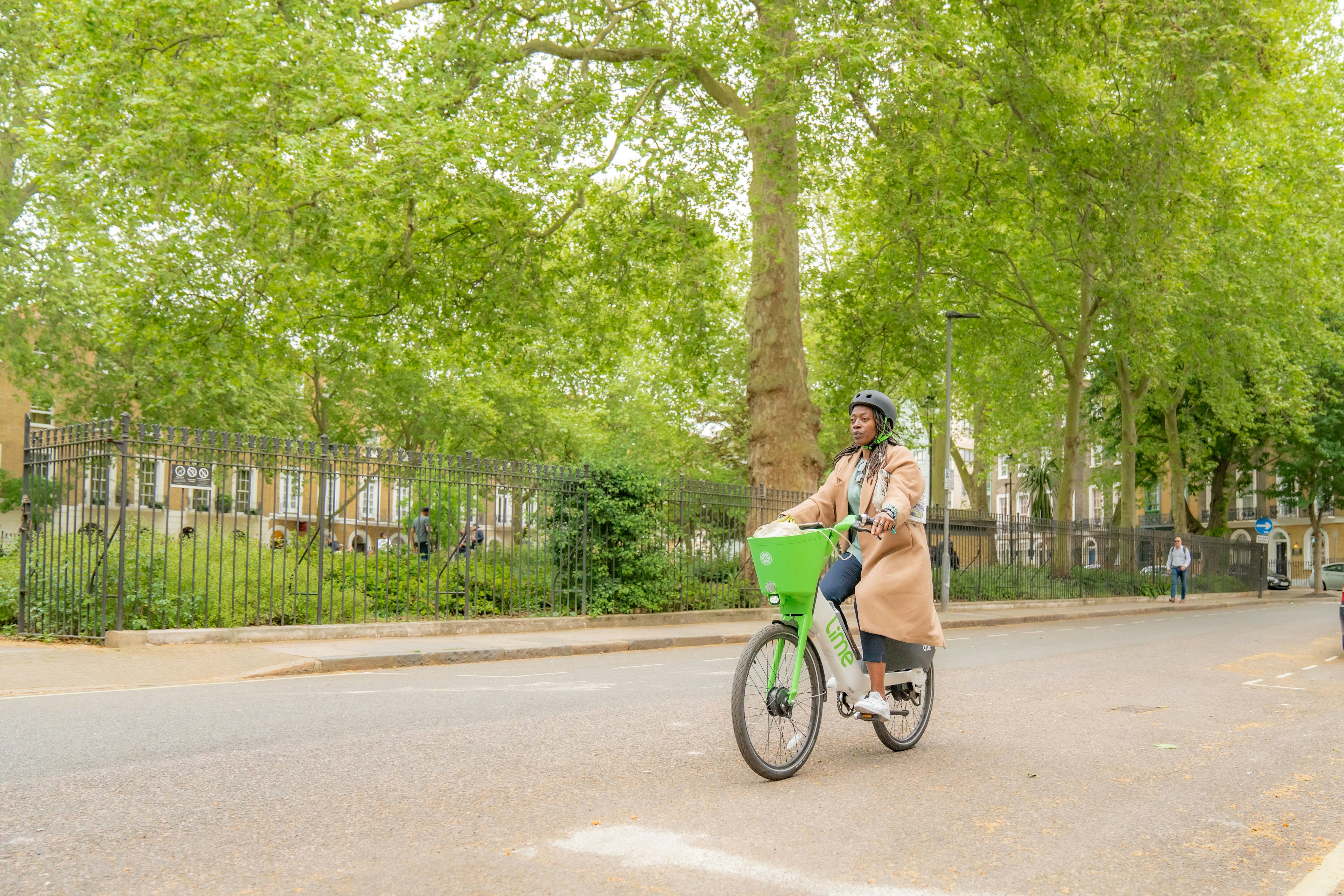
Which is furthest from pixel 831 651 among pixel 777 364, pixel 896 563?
pixel 777 364

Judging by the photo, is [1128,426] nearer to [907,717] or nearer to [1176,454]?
[1176,454]

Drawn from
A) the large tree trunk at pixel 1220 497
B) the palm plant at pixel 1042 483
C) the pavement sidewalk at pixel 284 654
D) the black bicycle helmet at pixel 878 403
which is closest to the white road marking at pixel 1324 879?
the black bicycle helmet at pixel 878 403

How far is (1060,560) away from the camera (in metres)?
31.2

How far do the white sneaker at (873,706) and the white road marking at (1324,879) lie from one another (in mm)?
2031

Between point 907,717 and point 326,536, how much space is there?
8928mm

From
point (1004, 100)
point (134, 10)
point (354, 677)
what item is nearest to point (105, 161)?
point (134, 10)

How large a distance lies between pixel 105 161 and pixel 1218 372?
2953 centimetres

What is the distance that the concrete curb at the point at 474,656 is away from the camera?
1023cm

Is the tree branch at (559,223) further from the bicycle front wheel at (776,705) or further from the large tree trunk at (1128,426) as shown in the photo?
the large tree trunk at (1128,426)

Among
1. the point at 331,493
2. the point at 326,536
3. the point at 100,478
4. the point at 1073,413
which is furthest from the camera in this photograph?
the point at 1073,413

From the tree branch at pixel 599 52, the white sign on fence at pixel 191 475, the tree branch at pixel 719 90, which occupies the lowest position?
the white sign on fence at pixel 191 475

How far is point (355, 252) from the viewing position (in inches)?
723

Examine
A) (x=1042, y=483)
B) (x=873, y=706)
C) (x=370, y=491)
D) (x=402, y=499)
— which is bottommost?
(x=873, y=706)

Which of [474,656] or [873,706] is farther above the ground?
[873,706]
